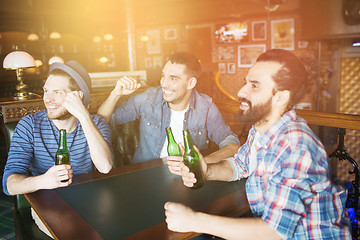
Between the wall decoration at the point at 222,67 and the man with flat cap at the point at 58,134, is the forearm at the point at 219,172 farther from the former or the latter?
the wall decoration at the point at 222,67

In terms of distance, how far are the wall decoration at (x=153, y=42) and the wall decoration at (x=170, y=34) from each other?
0.32 m

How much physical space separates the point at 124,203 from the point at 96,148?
1.67 ft

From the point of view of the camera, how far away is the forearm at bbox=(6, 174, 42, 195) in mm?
1393

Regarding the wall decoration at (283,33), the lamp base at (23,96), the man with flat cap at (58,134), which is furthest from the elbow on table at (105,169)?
the wall decoration at (283,33)

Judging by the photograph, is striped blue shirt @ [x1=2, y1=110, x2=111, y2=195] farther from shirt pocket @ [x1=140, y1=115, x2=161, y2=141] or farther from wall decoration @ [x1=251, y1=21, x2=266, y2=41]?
wall decoration @ [x1=251, y1=21, x2=266, y2=41]

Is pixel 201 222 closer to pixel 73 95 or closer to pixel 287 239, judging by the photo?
pixel 287 239

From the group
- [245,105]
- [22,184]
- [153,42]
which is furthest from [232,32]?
[22,184]

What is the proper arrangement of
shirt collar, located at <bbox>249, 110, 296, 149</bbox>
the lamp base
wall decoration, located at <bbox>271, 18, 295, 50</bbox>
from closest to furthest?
shirt collar, located at <bbox>249, 110, 296, 149</bbox> → the lamp base → wall decoration, located at <bbox>271, 18, 295, 50</bbox>

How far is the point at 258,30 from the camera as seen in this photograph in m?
8.03

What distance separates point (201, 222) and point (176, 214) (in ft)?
0.31

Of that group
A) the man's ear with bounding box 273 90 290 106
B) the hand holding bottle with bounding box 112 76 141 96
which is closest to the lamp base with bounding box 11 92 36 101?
the hand holding bottle with bounding box 112 76 141 96

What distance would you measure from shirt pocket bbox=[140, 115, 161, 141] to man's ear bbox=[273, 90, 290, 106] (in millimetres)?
1236

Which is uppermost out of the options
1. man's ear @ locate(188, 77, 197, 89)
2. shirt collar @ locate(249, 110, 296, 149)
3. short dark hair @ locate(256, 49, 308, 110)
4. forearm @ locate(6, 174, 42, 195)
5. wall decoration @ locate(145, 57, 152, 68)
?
wall decoration @ locate(145, 57, 152, 68)

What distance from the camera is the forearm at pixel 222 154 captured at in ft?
5.81
